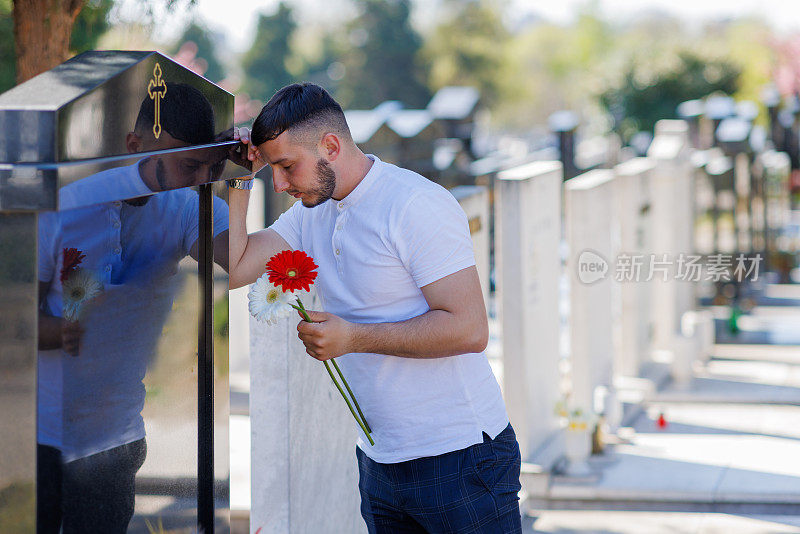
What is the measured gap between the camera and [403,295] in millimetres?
2590

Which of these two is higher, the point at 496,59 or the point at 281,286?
the point at 496,59

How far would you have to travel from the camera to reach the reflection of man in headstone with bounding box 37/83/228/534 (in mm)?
1826

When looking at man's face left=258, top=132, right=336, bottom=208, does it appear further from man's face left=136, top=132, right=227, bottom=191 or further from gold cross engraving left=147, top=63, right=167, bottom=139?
gold cross engraving left=147, top=63, right=167, bottom=139

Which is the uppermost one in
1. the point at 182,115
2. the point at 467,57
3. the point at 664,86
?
the point at 467,57

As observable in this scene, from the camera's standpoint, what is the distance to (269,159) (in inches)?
101

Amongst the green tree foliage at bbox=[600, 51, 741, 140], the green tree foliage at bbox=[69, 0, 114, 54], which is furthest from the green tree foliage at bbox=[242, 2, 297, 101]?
the green tree foliage at bbox=[69, 0, 114, 54]

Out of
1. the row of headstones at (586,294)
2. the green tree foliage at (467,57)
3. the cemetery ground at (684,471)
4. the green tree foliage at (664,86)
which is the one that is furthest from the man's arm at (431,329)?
the green tree foliage at (467,57)

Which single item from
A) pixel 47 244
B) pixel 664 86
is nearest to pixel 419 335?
pixel 47 244

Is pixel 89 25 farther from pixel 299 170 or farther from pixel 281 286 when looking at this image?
pixel 281 286

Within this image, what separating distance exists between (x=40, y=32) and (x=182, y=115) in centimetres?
175

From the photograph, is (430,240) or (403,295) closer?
(430,240)

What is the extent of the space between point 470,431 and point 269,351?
1.02m

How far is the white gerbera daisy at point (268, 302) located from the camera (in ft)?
7.84

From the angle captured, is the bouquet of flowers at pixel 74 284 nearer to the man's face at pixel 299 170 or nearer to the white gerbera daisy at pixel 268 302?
the white gerbera daisy at pixel 268 302
